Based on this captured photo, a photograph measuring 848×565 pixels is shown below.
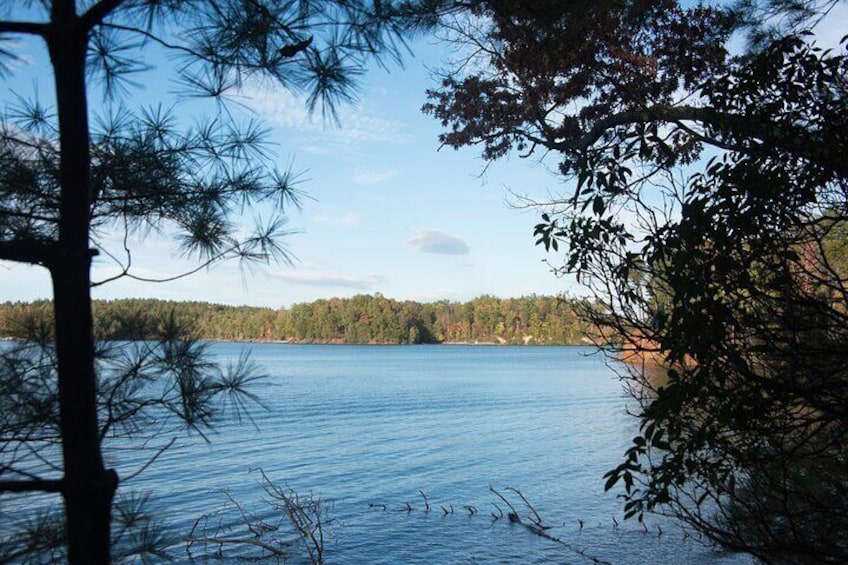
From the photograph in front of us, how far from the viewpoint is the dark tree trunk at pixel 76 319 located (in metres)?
2.07

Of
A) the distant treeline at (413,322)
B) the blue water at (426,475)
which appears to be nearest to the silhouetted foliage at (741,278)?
the blue water at (426,475)

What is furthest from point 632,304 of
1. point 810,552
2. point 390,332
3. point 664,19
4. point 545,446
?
point 390,332

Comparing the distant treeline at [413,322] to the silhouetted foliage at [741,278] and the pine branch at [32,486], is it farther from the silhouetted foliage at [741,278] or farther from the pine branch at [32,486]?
the pine branch at [32,486]

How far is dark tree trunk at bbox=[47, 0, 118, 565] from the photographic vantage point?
2.07 metres

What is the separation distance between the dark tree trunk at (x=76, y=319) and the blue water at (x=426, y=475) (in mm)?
452

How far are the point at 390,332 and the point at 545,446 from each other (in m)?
130

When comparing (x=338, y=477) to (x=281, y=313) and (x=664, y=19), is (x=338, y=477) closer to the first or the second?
(x=664, y=19)

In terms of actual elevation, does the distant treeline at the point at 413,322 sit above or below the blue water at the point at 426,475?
above

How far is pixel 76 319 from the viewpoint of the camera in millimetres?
2119

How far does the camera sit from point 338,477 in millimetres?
17203

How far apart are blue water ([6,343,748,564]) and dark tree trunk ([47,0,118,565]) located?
452mm

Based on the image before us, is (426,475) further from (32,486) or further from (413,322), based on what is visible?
(413,322)

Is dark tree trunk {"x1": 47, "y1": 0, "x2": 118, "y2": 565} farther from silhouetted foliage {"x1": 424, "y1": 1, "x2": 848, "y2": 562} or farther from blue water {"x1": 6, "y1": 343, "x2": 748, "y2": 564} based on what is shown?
silhouetted foliage {"x1": 424, "y1": 1, "x2": 848, "y2": 562}

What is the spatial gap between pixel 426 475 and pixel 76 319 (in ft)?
53.6
